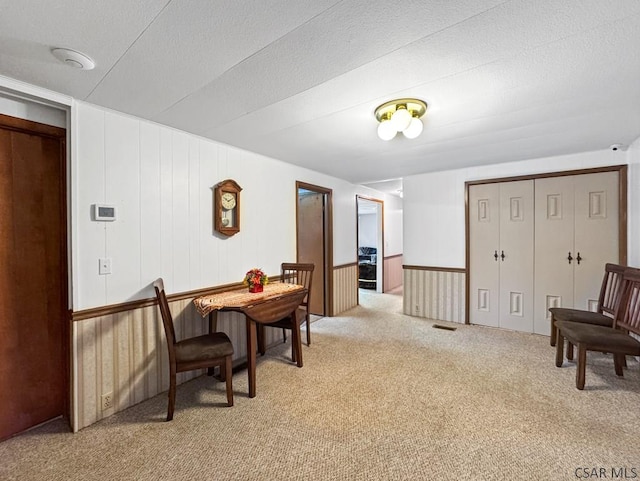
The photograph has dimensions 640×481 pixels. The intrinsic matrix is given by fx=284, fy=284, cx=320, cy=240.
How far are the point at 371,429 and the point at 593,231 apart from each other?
132 inches

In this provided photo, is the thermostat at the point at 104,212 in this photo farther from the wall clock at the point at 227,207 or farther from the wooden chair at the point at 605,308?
the wooden chair at the point at 605,308

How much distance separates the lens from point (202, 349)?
80.0 inches

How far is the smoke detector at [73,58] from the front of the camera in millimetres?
1372

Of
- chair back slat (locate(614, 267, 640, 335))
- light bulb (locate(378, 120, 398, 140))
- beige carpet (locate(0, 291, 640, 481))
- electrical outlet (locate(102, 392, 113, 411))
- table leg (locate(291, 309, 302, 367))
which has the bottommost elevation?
beige carpet (locate(0, 291, 640, 481))

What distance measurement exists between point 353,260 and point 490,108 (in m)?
3.25

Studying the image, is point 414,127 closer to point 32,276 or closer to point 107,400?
point 32,276

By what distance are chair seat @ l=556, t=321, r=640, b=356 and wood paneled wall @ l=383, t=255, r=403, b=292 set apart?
13.3 feet

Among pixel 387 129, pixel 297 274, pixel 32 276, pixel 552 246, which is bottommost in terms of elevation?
pixel 297 274

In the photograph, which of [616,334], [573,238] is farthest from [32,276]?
[573,238]

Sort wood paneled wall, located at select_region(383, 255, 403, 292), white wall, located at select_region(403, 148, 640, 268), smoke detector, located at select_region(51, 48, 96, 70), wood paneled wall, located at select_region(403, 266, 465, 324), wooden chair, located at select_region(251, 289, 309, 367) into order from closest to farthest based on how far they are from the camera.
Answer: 1. smoke detector, located at select_region(51, 48, 96, 70)
2. wooden chair, located at select_region(251, 289, 309, 367)
3. white wall, located at select_region(403, 148, 640, 268)
4. wood paneled wall, located at select_region(403, 266, 465, 324)
5. wood paneled wall, located at select_region(383, 255, 403, 292)

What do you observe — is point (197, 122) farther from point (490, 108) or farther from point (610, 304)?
point (610, 304)

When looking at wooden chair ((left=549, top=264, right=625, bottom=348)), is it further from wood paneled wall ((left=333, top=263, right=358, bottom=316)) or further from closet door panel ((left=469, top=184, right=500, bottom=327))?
wood paneled wall ((left=333, top=263, right=358, bottom=316))

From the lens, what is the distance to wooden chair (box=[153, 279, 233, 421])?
6.21 feet

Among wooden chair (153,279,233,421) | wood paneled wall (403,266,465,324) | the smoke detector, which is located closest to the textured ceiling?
the smoke detector
